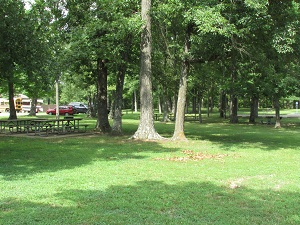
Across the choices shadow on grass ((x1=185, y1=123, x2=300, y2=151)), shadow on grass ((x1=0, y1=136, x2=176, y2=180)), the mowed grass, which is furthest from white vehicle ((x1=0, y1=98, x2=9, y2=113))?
the mowed grass

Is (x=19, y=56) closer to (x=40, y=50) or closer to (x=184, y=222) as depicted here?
(x=40, y=50)

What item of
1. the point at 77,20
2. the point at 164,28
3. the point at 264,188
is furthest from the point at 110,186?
the point at 77,20

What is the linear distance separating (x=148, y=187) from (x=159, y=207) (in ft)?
4.35

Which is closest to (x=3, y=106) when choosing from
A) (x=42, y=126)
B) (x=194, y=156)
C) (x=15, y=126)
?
(x=15, y=126)

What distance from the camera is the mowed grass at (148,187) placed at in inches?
195

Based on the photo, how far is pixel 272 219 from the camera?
488 centimetres

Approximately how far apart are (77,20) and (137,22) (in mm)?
4999

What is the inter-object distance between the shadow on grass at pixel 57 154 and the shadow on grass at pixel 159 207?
244cm

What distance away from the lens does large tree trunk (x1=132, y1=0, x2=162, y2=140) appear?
609 inches

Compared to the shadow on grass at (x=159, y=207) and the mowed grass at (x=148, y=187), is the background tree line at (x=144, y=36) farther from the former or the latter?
the shadow on grass at (x=159, y=207)

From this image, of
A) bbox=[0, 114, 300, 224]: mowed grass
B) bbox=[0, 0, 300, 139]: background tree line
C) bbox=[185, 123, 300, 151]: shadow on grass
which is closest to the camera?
bbox=[0, 114, 300, 224]: mowed grass

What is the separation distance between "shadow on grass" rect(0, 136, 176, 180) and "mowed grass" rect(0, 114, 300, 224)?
0.10 ft

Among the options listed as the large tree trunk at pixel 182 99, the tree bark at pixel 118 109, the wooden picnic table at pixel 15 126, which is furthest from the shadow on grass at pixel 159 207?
the wooden picnic table at pixel 15 126

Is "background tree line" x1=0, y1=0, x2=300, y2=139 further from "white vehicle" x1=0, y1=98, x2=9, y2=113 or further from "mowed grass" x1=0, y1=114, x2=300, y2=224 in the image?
"white vehicle" x1=0, y1=98, x2=9, y2=113
